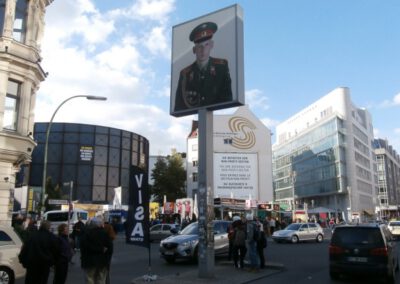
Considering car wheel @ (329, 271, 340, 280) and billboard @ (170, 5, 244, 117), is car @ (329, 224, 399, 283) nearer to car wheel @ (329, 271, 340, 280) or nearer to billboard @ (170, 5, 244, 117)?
car wheel @ (329, 271, 340, 280)

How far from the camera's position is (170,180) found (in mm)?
71750

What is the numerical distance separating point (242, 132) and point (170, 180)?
17.8 metres

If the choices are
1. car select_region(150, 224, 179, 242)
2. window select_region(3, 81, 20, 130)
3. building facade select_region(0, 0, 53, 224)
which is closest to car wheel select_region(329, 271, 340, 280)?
building facade select_region(0, 0, 53, 224)

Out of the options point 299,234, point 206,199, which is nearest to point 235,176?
point 299,234

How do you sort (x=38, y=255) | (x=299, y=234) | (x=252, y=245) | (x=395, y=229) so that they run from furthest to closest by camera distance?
(x=395, y=229), (x=299, y=234), (x=252, y=245), (x=38, y=255)

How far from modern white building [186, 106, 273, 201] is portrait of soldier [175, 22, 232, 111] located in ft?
190

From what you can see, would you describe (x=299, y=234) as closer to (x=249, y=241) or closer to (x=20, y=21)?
(x=249, y=241)

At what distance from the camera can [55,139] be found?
67.7m

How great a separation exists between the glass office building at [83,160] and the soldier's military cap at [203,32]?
52.1 meters

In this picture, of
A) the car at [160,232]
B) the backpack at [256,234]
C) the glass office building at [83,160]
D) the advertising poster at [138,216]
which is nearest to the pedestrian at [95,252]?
the advertising poster at [138,216]

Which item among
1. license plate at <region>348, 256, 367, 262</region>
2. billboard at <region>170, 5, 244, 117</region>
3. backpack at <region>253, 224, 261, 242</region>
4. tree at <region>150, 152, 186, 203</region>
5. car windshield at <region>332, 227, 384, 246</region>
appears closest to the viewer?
license plate at <region>348, 256, 367, 262</region>

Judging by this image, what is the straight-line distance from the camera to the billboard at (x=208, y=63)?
14.1 m

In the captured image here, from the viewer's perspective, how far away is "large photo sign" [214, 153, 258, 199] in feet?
244

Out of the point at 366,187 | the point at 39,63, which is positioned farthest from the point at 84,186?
the point at 366,187
